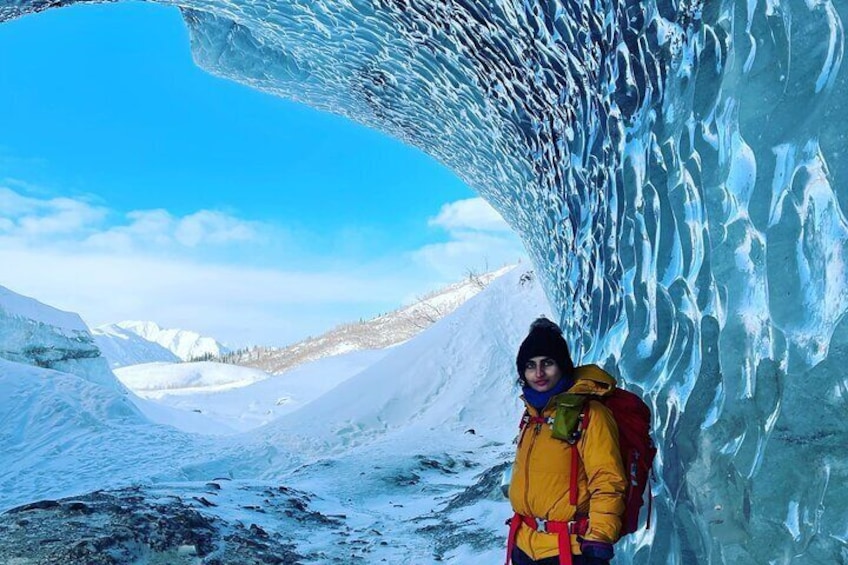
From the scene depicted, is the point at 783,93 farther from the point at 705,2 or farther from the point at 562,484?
the point at 562,484

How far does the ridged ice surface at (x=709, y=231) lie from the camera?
2.16 m

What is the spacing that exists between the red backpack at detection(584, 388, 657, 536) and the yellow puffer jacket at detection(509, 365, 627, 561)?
7cm

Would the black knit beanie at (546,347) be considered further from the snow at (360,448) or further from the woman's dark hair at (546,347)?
the snow at (360,448)

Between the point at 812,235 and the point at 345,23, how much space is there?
5.46m

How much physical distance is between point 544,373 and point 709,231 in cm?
95

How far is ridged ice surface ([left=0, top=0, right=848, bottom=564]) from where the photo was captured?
2.16 metres

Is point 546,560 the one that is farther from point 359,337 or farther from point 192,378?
point 359,337

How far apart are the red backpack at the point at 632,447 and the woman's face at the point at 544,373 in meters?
0.19

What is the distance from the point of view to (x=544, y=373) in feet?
8.29

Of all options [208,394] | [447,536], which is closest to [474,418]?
[447,536]

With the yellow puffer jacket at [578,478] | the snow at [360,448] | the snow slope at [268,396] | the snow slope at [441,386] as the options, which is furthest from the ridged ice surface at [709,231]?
the snow slope at [268,396]

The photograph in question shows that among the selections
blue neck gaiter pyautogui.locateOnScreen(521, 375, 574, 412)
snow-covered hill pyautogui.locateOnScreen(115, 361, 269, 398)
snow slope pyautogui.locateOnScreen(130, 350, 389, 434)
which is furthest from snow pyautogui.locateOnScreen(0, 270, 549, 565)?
snow-covered hill pyautogui.locateOnScreen(115, 361, 269, 398)

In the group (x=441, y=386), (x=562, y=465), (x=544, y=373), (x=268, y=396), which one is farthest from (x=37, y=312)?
(x=562, y=465)

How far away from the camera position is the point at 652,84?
11.1 ft
